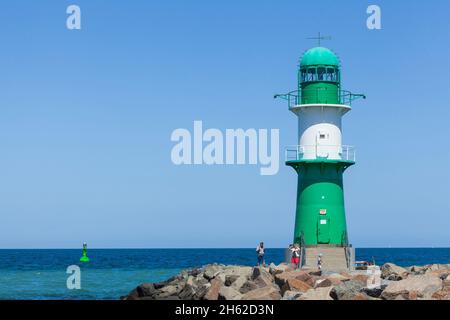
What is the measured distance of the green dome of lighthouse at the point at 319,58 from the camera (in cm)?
3406

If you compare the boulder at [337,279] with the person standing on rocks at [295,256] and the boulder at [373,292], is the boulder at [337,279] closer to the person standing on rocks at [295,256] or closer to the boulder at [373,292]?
the boulder at [373,292]

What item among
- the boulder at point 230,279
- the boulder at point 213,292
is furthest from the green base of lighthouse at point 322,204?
the boulder at point 213,292

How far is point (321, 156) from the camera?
1331 inches

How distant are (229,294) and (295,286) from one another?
2.27m

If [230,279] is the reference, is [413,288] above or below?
below

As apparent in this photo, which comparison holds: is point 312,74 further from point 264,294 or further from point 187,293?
point 264,294

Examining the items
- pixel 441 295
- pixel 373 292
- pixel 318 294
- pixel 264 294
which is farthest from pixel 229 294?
pixel 441 295

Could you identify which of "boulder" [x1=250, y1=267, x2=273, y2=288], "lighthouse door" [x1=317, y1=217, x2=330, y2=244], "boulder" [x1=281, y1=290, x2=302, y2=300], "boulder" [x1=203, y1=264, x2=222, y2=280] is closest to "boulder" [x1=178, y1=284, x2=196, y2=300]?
"boulder" [x1=250, y1=267, x2=273, y2=288]

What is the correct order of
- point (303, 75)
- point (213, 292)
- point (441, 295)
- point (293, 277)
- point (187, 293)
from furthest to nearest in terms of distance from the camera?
point (303, 75)
point (187, 293)
point (293, 277)
point (213, 292)
point (441, 295)

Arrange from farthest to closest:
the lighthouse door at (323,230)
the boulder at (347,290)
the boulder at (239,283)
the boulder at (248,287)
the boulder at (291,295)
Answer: the lighthouse door at (323,230) < the boulder at (239,283) < the boulder at (248,287) < the boulder at (291,295) < the boulder at (347,290)

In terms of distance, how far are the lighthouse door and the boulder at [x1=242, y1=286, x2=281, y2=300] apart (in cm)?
956

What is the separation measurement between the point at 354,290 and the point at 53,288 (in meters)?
28.8
